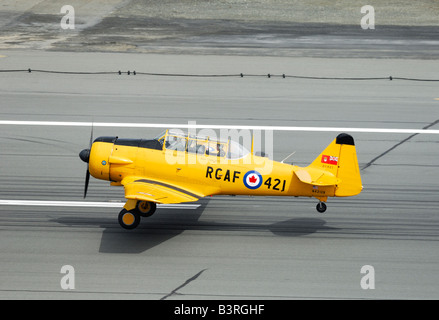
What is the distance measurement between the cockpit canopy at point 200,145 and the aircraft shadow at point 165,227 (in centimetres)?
201

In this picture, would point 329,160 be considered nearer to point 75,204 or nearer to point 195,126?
point 75,204

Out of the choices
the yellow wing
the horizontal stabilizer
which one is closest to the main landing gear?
the yellow wing

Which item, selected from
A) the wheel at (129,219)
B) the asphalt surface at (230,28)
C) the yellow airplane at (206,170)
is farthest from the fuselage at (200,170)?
the asphalt surface at (230,28)

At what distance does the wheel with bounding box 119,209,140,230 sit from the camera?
17.2 metres

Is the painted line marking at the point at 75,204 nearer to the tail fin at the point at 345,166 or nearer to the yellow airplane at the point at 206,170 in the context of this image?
the yellow airplane at the point at 206,170

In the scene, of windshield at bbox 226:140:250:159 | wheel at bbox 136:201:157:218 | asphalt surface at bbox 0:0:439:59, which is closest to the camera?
windshield at bbox 226:140:250:159

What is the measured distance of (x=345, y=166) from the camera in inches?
671

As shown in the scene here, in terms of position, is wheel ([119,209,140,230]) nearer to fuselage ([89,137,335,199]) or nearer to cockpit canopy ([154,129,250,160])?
fuselage ([89,137,335,199])

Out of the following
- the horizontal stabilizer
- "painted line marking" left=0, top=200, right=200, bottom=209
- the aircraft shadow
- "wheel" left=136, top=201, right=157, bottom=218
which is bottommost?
the aircraft shadow

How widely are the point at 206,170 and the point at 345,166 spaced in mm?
3543

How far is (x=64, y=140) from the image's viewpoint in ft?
81.2

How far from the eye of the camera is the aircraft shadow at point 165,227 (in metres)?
17.0

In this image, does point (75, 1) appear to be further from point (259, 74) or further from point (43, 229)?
point (43, 229)
